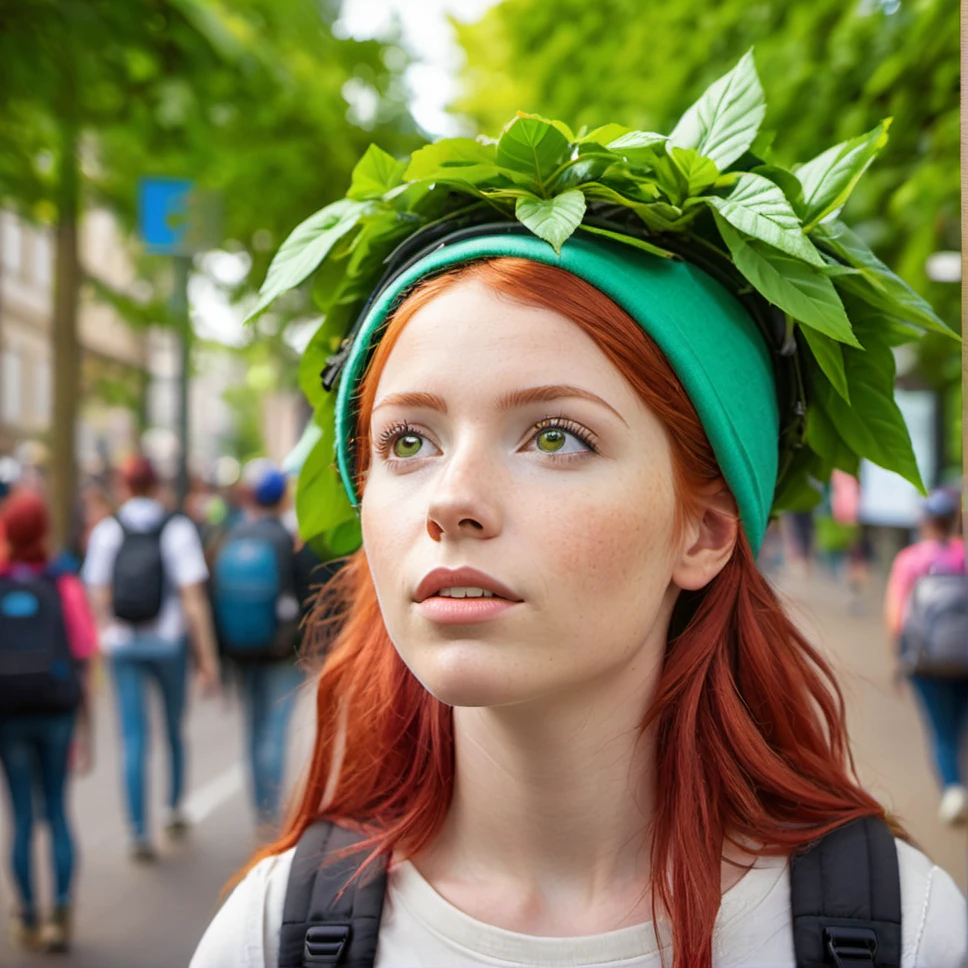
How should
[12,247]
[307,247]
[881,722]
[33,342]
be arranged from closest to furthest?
[307,247] < [881,722] < [12,247] < [33,342]

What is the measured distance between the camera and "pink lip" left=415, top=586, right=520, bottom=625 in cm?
146

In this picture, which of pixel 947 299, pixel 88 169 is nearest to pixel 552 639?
pixel 947 299

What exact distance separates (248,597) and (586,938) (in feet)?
16.6

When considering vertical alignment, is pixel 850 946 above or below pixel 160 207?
below

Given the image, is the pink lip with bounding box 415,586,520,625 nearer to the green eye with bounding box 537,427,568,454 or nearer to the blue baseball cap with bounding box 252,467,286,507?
the green eye with bounding box 537,427,568,454

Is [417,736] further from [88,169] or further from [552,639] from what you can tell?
[88,169]

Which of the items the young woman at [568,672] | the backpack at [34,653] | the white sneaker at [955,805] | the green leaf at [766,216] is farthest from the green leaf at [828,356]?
the white sneaker at [955,805]

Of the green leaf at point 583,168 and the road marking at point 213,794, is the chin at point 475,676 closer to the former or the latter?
the green leaf at point 583,168

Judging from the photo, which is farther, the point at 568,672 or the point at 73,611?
the point at 73,611

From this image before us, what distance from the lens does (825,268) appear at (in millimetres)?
1628

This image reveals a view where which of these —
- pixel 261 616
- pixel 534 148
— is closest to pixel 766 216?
pixel 534 148

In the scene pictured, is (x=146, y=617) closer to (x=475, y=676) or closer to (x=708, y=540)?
(x=708, y=540)

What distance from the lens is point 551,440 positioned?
5.02 ft

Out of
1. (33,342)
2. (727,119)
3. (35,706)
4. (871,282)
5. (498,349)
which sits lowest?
(35,706)
